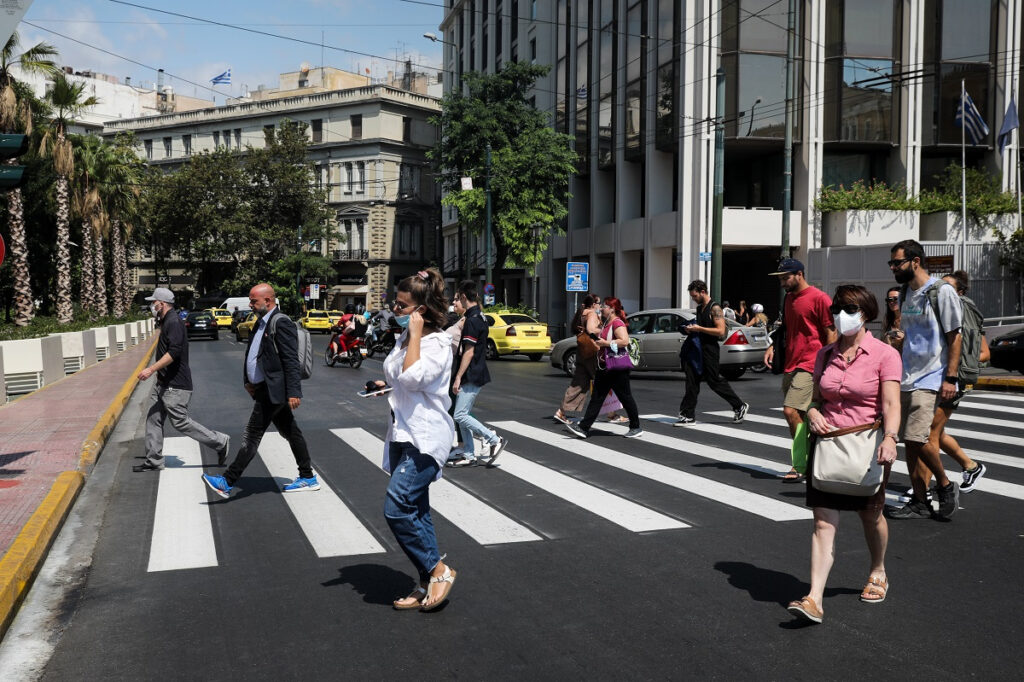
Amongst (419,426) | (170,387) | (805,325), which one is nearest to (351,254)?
(170,387)

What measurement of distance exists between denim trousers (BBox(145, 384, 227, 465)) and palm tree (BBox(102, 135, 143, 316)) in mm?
38369

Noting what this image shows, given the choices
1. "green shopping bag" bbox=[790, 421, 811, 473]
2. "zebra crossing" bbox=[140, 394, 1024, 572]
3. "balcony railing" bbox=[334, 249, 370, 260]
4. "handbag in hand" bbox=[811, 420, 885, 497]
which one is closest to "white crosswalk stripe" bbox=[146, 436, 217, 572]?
"zebra crossing" bbox=[140, 394, 1024, 572]

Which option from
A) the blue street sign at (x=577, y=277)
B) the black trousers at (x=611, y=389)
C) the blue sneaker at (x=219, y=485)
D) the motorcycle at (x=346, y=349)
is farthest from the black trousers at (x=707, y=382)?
the blue street sign at (x=577, y=277)

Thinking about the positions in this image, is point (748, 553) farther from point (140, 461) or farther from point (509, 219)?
point (509, 219)

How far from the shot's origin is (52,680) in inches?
163

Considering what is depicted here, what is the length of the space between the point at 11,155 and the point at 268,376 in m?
2.53

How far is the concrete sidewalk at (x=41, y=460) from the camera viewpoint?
18.7 feet

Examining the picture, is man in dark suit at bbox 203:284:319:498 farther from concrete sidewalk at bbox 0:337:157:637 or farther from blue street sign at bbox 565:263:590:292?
Result: blue street sign at bbox 565:263:590:292

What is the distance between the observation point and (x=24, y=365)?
1798 cm

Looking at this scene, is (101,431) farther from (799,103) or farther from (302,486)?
(799,103)

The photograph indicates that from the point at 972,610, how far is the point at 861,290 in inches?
67.6

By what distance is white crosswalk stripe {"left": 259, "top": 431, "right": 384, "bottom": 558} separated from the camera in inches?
246

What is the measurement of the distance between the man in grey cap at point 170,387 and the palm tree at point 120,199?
126 ft

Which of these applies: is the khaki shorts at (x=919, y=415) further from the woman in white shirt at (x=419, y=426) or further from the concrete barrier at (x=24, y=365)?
the concrete barrier at (x=24, y=365)
